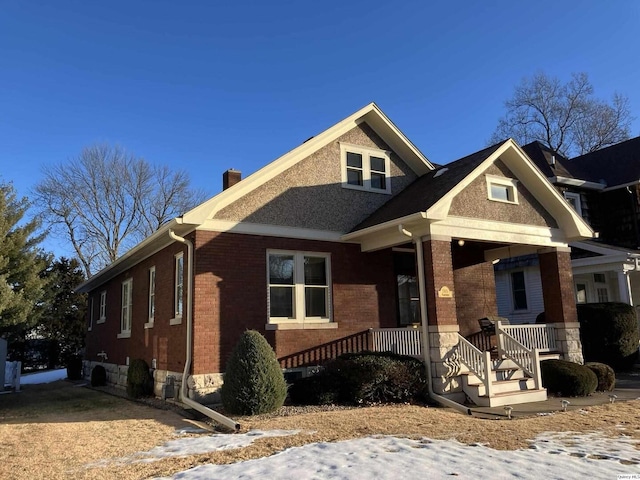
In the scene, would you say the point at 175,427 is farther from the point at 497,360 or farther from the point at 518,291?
the point at 518,291

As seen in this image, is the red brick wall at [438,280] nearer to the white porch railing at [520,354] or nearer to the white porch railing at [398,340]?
the white porch railing at [398,340]

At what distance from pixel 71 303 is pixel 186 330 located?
2242 centimetres

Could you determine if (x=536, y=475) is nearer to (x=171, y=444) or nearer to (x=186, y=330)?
(x=171, y=444)

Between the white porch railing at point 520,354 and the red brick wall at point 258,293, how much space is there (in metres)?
2.78

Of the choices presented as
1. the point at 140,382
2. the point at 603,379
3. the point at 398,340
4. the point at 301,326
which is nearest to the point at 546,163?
the point at 603,379

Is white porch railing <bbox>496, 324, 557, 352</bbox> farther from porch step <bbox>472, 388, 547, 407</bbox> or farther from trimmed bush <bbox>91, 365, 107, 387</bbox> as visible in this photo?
trimmed bush <bbox>91, 365, 107, 387</bbox>

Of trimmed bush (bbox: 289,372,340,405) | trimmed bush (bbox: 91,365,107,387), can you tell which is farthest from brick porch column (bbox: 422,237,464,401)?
trimmed bush (bbox: 91,365,107,387)

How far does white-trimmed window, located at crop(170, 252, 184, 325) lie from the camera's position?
40.2 ft

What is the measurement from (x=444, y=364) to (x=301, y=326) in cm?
342

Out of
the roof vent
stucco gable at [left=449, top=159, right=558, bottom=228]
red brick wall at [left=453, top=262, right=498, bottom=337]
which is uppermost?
the roof vent

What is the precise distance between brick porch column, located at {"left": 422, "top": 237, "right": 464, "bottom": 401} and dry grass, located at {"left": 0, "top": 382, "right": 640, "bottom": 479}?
1.02 meters

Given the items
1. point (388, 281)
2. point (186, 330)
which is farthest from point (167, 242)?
point (388, 281)

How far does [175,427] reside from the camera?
874 centimetres

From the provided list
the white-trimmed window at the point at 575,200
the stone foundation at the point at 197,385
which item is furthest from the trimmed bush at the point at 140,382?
the white-trimmed window at the point at 575,200
